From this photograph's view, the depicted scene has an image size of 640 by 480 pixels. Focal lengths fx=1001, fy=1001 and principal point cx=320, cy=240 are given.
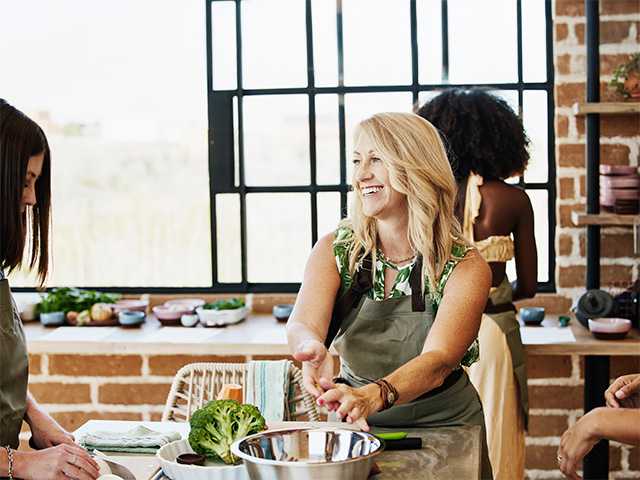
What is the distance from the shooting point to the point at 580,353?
3.66m

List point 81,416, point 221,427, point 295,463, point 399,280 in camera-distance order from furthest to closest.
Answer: point 81,416 < point 399,280 < point 221,427 < point 295,463

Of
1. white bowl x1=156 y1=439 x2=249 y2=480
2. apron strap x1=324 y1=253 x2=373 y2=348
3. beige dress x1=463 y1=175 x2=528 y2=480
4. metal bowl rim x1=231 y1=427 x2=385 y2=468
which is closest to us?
metal bowl rim x1=231 y1=427 x2=385 y2=468

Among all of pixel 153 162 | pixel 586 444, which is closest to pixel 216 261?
pixel 153 162

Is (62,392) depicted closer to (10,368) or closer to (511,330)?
(511,330)

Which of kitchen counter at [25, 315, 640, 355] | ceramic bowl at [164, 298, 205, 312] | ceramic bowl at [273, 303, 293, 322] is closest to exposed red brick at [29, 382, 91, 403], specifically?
kitchen counter at [25, 315, 640, 355]

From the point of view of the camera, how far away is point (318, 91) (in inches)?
173

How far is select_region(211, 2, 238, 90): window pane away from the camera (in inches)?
173

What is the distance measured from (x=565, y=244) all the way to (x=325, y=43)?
1351mm

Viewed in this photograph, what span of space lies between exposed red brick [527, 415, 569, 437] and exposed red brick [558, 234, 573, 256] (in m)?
0.68

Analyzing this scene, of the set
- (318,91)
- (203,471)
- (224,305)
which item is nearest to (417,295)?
(203,471)

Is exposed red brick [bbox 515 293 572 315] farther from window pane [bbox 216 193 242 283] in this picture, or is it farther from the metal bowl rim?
the metal bowl rim

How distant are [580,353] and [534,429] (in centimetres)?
62

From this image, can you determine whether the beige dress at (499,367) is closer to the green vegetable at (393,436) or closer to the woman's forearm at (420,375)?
the woman's forearm at (420,375)

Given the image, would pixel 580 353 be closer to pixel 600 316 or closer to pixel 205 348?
pixel 600 316
